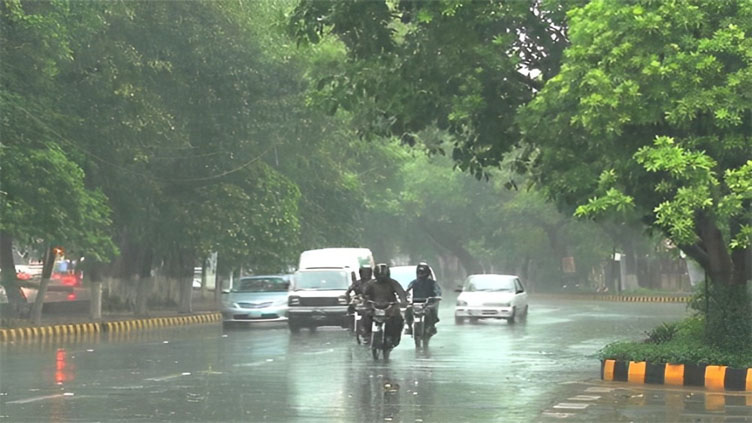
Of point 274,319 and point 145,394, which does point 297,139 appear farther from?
point 145,394

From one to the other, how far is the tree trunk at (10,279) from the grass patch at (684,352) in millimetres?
20005

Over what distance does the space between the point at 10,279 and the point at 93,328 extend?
129 inches

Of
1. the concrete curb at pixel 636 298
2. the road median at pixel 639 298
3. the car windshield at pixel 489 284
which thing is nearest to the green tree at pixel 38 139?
the car windshield at pixel 489 284

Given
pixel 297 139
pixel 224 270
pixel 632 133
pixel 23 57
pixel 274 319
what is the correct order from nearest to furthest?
1. pixel 632 133
2. pixel 23 57
3. pixel 274 319
4. pixel 297 139
5. pixel 224 270

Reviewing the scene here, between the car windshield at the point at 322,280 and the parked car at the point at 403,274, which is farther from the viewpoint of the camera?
the parked car at the point at 403,274

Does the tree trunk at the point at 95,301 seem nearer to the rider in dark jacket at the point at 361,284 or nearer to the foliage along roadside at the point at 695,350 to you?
the rider in dark jacket at the point at 361,284

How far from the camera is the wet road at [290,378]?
471 inches

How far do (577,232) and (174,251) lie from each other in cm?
3170

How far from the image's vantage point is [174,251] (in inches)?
1565

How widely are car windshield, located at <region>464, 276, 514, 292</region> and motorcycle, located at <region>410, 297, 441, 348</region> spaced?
11.4m

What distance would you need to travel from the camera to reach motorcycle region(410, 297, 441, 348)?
75.9 feet

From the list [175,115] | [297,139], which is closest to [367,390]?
[175,115]

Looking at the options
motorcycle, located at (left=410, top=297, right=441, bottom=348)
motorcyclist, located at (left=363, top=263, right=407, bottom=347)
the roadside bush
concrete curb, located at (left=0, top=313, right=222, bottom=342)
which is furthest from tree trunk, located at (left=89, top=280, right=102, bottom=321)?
the roadside bush

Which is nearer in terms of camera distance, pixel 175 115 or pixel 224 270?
pixel 175 115
